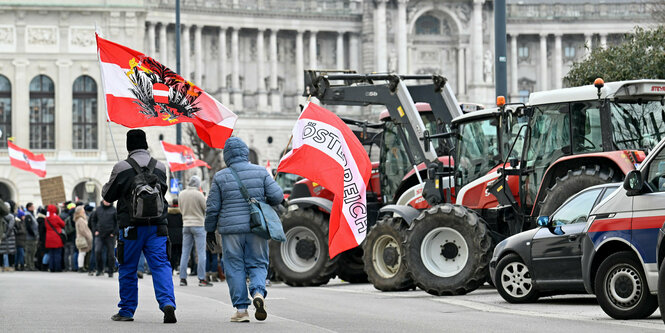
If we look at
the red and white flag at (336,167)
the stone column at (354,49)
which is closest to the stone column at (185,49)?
the stone column at (354,49)

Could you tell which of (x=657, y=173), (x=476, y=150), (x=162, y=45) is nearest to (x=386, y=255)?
(x=476, y=150)

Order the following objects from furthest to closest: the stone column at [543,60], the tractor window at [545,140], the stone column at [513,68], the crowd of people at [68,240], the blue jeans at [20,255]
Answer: the stone column at [543,60]
the stone column at [513,68]
the blue jeans at [20,255]
the crowd of people at [68,240]
the tractor window at [545,140]

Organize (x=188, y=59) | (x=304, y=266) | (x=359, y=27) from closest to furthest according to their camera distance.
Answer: (x=304, y=266) < (x=188, y=59) < (x=359, y=27)

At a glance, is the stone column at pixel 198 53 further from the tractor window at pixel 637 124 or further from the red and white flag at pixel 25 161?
the tractor window at pixel 637 124

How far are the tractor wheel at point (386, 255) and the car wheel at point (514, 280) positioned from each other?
11.5 feet

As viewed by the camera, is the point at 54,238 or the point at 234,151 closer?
the point at 234,151

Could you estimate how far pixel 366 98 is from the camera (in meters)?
24.2

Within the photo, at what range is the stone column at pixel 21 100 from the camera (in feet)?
232

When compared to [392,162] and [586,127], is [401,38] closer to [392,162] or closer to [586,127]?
[392,162]

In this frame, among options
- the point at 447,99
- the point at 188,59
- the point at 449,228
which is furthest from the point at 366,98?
the point at 188,59

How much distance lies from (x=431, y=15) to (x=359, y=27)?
546cm

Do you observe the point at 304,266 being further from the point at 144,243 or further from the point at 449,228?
the point at 144,243

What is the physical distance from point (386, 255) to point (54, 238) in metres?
16.1

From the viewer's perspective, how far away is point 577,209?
16.6 meters
